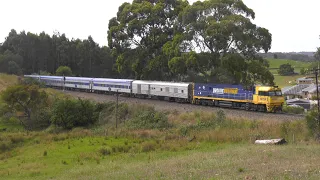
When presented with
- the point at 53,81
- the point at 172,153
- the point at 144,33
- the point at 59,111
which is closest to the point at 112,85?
the point at 144,33

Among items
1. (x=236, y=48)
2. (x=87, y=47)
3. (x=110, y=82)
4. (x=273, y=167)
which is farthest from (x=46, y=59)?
(x=273, y=167)

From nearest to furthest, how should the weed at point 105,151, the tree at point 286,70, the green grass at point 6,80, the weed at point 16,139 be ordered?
1. the weed at point 105,151
2. the weed at point 16,139
3. the green grass at point 6,80
4. the tree at point 286,70

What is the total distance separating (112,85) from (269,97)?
30.2m

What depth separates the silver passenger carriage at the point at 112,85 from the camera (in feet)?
183

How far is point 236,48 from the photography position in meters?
42.7

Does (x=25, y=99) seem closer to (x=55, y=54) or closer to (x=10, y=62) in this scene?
(x=10, y=62)

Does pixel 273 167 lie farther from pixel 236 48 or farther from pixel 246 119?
pixel 236 48

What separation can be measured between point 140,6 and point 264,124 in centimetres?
3242

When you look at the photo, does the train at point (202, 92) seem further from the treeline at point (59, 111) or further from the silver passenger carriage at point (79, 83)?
the treeline at point (59, 111)

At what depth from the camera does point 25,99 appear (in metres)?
44.4

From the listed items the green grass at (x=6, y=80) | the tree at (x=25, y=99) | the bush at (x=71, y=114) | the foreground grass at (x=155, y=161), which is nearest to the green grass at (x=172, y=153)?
the foreground grass at (x=155, y=161)

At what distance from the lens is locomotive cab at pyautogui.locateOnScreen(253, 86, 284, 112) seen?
114 ft

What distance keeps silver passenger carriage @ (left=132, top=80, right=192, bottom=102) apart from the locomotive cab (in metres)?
10.7

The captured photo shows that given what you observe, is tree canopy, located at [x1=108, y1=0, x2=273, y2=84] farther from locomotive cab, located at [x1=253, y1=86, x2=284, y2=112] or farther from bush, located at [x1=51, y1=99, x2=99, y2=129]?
bush, located at [x1=51, y1=99, x2=99, y2=129]
